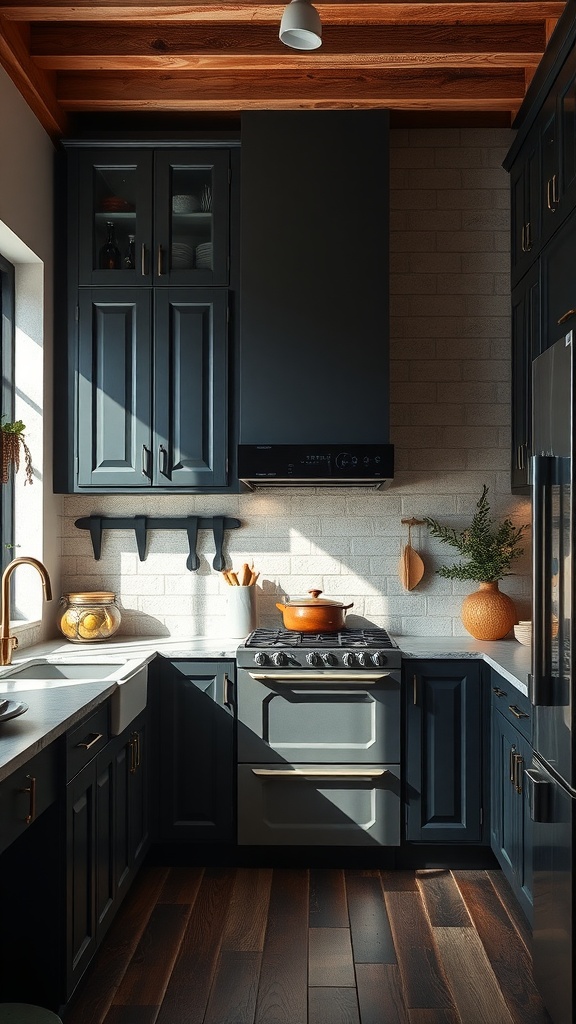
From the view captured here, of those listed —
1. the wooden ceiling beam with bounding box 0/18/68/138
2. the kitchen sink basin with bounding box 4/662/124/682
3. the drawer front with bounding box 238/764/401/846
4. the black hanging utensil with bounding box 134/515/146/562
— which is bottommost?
the drawer front with bounding box 238/764/401/846

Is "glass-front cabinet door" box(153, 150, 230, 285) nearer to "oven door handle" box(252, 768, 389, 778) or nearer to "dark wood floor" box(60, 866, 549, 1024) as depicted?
"oven door handle" box(252, 768, 389, 778)

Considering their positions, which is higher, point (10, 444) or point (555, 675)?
point (10, 444)

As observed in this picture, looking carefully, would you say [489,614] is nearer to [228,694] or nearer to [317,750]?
[317,750]

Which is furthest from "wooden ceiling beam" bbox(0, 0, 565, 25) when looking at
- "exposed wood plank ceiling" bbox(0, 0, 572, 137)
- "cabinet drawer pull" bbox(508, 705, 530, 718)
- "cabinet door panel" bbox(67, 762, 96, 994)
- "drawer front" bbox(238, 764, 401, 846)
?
"drawer front" bbox(238, 764, 401, 846)

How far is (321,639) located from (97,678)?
95cm

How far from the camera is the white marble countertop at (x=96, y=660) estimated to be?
82.7 inches

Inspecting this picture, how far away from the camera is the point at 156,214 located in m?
3.80

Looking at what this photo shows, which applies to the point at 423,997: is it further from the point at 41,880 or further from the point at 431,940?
the point at 41,880

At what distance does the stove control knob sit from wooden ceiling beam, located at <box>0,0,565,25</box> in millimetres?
2377

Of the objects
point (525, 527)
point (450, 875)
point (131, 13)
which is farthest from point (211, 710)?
point (131, 13)

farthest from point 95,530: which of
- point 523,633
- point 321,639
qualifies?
point 523,633

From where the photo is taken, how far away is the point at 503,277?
4.09 metres

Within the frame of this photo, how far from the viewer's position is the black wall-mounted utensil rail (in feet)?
13.4

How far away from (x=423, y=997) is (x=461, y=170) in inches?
134
